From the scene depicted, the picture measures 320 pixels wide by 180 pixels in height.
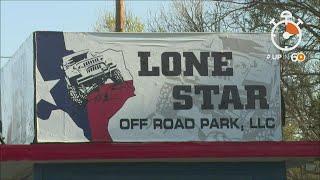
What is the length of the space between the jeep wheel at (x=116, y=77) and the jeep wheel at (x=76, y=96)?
1.77ft

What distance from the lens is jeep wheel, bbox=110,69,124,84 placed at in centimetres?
1088

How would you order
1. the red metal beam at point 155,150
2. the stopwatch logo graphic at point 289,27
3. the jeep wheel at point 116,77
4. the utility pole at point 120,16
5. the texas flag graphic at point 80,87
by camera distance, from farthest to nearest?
the utility pole at point 120,16, the stopwatch logo graphic at point 289,27, the jeep wheel at point 116,77, the texas flag graphic at point 80,87, the red metal beam at point 155,150

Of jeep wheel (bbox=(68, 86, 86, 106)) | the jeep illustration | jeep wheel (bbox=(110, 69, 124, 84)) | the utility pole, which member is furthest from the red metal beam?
the utility pole

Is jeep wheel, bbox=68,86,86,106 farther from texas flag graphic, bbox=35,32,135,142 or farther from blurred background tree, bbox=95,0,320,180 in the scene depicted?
blurred background tree, bbox=95,0,320,180

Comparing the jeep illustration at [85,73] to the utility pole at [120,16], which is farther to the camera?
the utility pole at [120,16]

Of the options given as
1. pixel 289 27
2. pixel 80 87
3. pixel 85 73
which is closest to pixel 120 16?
pixel 289 27

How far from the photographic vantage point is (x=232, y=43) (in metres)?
11.4

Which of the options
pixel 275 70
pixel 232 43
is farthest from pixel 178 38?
pixel 275 70

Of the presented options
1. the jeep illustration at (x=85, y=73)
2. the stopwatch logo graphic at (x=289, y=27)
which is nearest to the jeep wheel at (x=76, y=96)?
the jeep illustration at (x=85, y=73)

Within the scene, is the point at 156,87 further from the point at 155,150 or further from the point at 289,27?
the point at 289,27

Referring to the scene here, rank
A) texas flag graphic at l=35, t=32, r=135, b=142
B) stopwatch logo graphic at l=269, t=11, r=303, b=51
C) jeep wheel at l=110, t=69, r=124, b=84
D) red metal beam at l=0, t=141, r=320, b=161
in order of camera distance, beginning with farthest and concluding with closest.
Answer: stopwatch logo graphic at l=269, t=11, r=303, b=51 < jeep wheel at l=110, t=69, r=124, b=84 < texas flag graphic at l=35, t=32, r=135, b=142 < red metal beam at l=0, t=141, r=320, b=161

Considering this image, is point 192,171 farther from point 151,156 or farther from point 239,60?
point 239,60

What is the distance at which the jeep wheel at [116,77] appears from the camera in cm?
1088

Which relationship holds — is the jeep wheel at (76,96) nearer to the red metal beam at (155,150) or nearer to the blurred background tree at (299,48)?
the red metal beam at (155,150)
